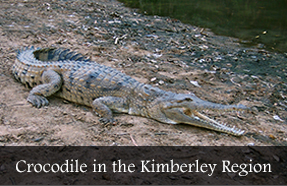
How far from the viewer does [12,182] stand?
7.52ft

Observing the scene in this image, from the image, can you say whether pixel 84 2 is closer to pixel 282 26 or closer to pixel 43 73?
pixel 43 73

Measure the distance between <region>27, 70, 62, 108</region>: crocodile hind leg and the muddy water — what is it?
6.04m

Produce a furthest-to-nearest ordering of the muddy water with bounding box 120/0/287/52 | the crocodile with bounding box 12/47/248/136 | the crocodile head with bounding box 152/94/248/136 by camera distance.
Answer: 1. the muddy water with bounding box 120/0/287/52
2. the crocodile with bounding box 12/47/248/136
3. the crocodile head with bounding box 152/94/248/136

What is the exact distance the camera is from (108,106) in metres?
3.74

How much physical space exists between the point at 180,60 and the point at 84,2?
206 inches

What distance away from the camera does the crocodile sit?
3547 millimetres

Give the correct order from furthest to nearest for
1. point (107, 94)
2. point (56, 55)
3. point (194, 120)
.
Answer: point (56, 55)
point (107, 94)
point (194, 120)

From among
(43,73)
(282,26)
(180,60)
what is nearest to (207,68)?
(180,60)

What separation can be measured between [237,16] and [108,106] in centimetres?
873

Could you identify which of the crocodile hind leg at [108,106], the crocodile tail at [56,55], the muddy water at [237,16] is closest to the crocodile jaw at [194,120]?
the crocodile hind leg at [108,106]

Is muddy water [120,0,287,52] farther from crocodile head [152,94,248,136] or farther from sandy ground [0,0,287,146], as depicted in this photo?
crocodile head [152,94,248,136]
